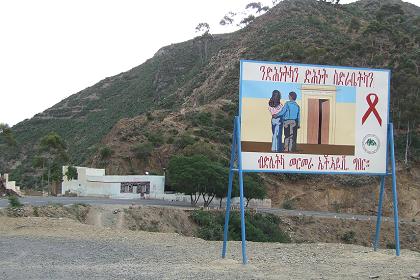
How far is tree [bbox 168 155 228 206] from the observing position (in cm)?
5081

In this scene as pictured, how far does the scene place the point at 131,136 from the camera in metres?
70.5

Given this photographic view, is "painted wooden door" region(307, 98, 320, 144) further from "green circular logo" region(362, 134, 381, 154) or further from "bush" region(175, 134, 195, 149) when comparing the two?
"bush" region(175, 134, 195, 149)

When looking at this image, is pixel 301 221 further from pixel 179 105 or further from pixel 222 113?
pixel 179 105

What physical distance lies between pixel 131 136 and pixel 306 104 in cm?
5818

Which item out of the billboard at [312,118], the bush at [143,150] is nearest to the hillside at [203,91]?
the bush at [143,150]

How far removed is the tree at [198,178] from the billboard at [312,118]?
36806 mm

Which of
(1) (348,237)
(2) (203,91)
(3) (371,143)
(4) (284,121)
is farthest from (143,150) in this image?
(4) (284,121)

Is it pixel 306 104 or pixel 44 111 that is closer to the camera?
pixel 306 104

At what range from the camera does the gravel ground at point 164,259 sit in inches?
410

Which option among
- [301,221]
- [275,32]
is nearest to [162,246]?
[301,221]

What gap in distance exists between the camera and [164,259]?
12.4 meters

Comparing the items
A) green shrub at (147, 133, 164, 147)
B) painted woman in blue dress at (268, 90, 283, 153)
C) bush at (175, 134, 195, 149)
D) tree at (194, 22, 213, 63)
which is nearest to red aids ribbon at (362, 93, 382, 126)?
painted woman in blue dress at (268, 90, 283, 153)

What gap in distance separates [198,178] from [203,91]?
4271cm

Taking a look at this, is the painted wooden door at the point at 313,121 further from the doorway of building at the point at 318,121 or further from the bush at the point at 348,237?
the bush at the point at 348,237
